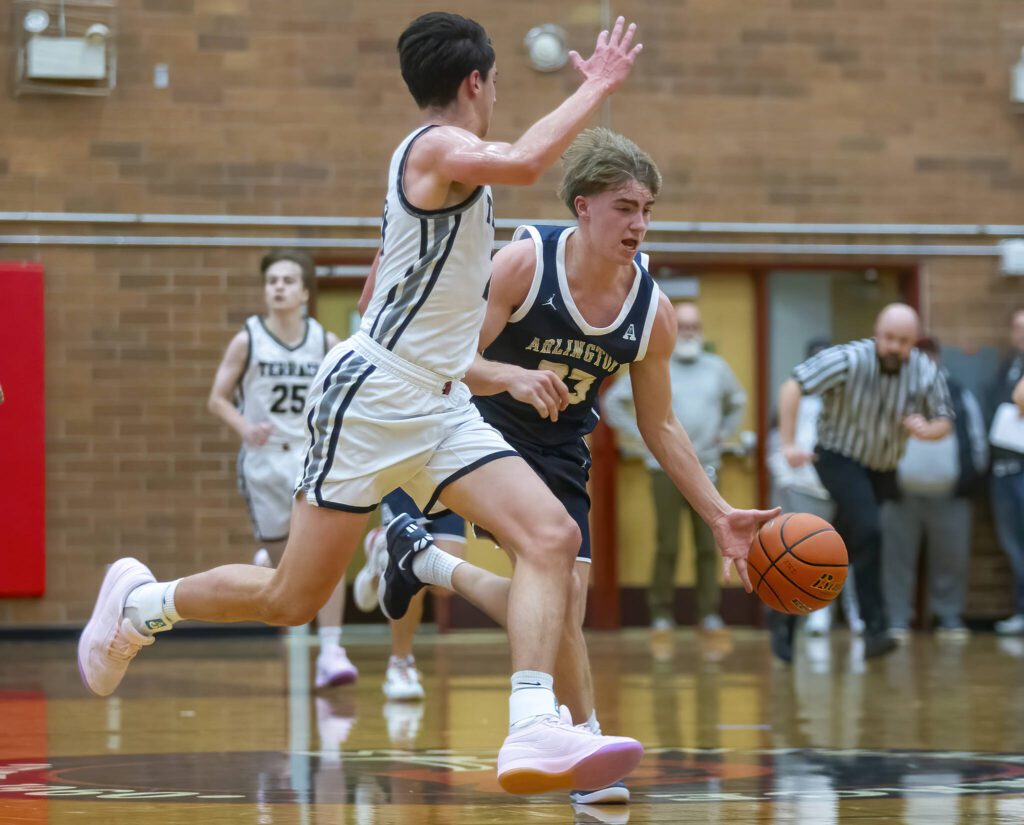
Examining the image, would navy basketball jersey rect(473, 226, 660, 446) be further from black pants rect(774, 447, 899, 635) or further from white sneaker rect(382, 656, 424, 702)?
black pants rect(774, 447, 899, 635)

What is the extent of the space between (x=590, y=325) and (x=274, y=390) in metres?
4.22

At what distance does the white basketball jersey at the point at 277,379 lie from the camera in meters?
8.96

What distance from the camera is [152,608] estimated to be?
5148 mm

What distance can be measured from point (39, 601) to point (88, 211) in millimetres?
2721

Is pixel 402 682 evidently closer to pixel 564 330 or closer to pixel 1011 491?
pixel 564 330

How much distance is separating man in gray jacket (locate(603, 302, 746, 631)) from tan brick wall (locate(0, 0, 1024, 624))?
53.1 inches

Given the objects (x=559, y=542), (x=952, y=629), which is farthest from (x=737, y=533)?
(x=952, y=629)

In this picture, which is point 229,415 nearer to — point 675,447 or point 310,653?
point 310,653

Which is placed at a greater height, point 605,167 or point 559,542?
point 605,167

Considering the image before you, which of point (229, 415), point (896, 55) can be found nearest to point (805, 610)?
point (229, 415)

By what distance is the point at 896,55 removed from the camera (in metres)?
13.1

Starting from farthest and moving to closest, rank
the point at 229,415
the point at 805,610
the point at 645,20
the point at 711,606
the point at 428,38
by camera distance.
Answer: the point at 645,20, the point at 711,606, the point at 229,415, the point at 805,610, the point at 428,38

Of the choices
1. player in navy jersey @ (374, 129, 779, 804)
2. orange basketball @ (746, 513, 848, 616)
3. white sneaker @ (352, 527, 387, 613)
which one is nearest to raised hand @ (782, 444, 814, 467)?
white sneaker @ (352, 527, 387, 613)

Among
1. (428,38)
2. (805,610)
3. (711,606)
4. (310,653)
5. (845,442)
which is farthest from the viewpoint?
(711,606)
